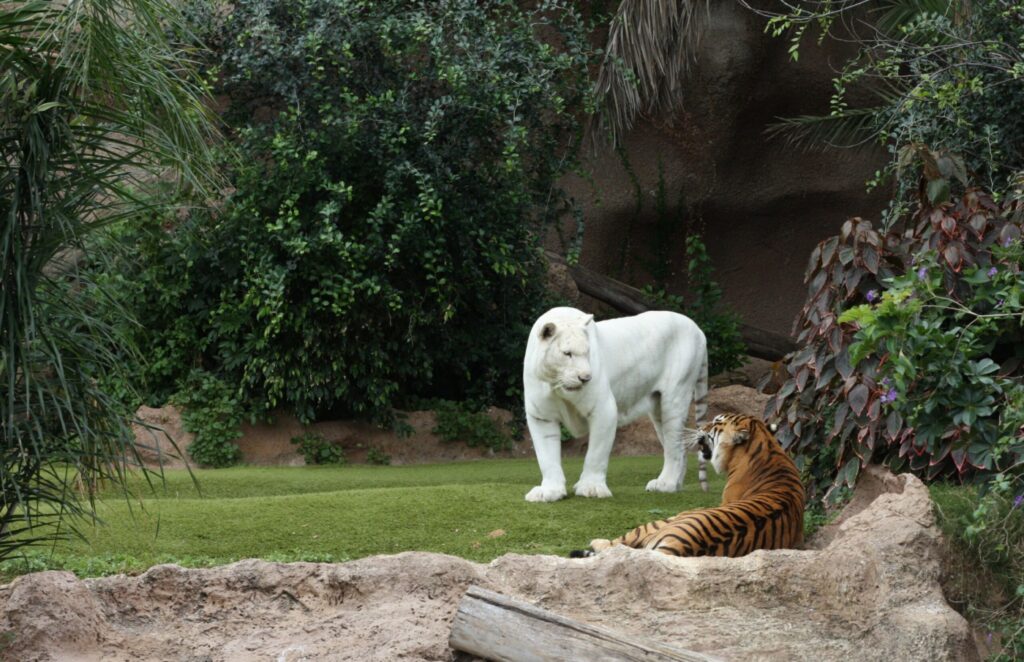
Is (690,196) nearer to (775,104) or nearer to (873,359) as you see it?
(775,104)

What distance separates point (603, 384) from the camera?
303 inches

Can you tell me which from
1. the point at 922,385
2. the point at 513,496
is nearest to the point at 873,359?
the point at 922,385

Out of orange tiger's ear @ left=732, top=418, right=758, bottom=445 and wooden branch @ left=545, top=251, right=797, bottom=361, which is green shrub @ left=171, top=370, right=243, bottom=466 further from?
orange tiger's ear @ left=732, top=418, right=758, bottom=445

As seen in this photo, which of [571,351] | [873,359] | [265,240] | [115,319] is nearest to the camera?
[115,319]

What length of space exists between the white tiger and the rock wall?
5950 mm

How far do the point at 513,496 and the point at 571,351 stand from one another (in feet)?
3.31

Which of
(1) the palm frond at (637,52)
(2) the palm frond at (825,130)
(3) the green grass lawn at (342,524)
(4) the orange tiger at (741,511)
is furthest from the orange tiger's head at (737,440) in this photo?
(2) the palm frond at (825,130)

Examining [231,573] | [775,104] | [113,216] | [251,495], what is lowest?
[251,495]

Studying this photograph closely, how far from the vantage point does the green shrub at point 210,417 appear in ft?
34.0

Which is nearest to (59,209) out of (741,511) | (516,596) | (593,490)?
(516,596)

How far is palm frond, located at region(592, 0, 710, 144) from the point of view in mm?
11094

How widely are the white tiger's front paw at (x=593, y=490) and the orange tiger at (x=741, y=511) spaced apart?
111cm

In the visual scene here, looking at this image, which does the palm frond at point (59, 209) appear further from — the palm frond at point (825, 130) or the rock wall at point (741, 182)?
the rock wall at point (741, 182)

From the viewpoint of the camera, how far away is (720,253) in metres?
14.8
